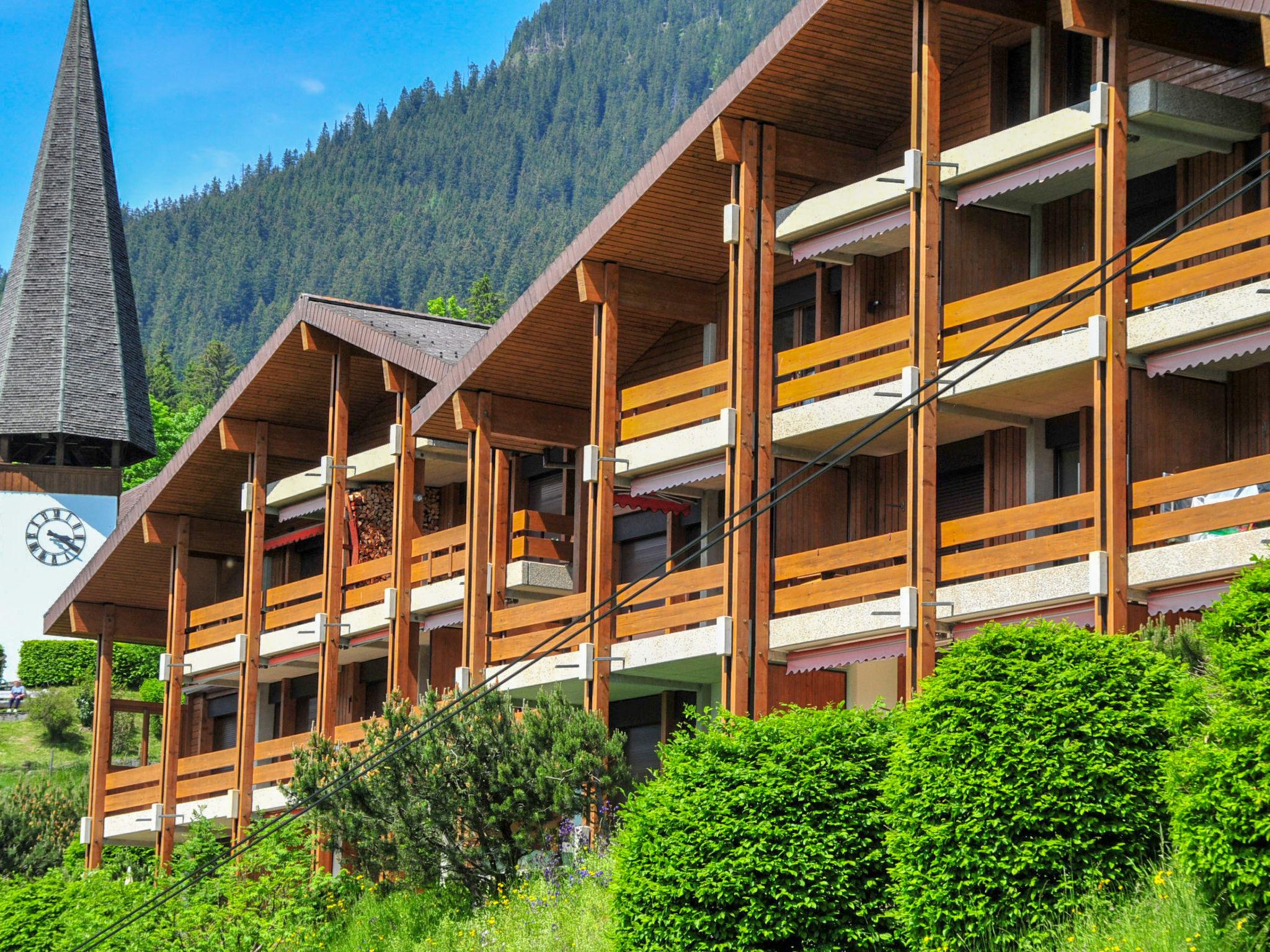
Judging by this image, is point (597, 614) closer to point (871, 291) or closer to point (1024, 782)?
point (871, 291)

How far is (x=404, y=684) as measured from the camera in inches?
1305

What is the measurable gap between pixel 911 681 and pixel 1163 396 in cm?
446

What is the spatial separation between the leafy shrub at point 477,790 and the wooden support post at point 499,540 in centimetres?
469

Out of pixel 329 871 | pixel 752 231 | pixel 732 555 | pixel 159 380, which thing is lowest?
pixel 329 871

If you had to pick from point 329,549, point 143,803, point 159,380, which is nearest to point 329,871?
point 329,549

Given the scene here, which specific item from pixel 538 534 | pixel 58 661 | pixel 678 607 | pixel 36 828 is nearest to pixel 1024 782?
pixel 678 607

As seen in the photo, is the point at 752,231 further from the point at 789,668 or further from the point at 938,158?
the point at 789,668

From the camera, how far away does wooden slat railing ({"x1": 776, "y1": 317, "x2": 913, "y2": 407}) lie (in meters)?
24.8

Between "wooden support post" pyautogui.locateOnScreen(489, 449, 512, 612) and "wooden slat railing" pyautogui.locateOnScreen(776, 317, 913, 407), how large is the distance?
630 centimetres

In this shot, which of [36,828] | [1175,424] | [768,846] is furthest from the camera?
[36,828]

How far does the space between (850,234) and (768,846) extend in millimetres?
10041

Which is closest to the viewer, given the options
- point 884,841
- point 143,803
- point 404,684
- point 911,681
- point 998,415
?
point 884,841

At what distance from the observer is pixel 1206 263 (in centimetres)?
2214

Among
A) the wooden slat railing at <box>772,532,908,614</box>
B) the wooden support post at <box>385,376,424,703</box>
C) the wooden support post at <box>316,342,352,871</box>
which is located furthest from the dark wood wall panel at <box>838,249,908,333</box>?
the wooden support post at <box>316,342,352,871</box>
